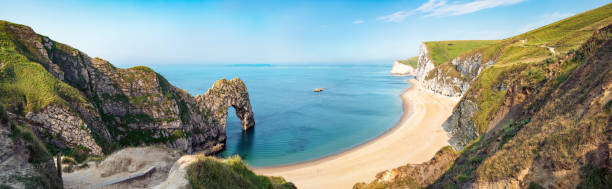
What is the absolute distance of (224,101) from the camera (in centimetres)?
4950

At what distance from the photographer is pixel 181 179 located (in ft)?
34.0

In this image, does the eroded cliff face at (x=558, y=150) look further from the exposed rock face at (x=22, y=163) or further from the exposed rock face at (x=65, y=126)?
the exposed rock face at (x=65, y=126)

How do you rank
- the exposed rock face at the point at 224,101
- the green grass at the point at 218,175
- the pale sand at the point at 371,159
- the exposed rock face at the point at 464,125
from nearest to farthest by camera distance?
the green grass at the point at 218,175, the exposed rock face at the point at 464,125, the pale sand at the point at 371,159, the exposed rock face at the point at 224,101

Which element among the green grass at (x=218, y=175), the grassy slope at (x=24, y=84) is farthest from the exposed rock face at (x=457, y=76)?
the grassy slope at (x=24, y=84)

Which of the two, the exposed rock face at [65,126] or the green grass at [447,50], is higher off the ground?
the green grass at [447,50]

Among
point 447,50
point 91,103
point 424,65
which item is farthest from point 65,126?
point 447,50

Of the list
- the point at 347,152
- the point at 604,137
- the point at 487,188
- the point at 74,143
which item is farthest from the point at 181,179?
the point at 347,152

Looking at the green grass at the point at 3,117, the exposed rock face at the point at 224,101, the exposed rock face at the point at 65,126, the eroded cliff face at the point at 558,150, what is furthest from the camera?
the exposed rock face at the point at 224,101

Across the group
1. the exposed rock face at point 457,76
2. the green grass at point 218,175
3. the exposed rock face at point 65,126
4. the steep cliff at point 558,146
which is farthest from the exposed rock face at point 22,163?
the exposed rock face at point 457,76

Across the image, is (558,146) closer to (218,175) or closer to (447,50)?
(218,175)

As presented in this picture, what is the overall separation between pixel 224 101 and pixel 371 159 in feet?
105

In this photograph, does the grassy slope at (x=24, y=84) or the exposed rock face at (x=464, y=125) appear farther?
the exposed rock face at (x=464, y=125)

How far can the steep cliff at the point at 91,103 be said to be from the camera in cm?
2186

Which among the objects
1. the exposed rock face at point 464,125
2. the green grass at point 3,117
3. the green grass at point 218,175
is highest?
the green grass at point 3,117
